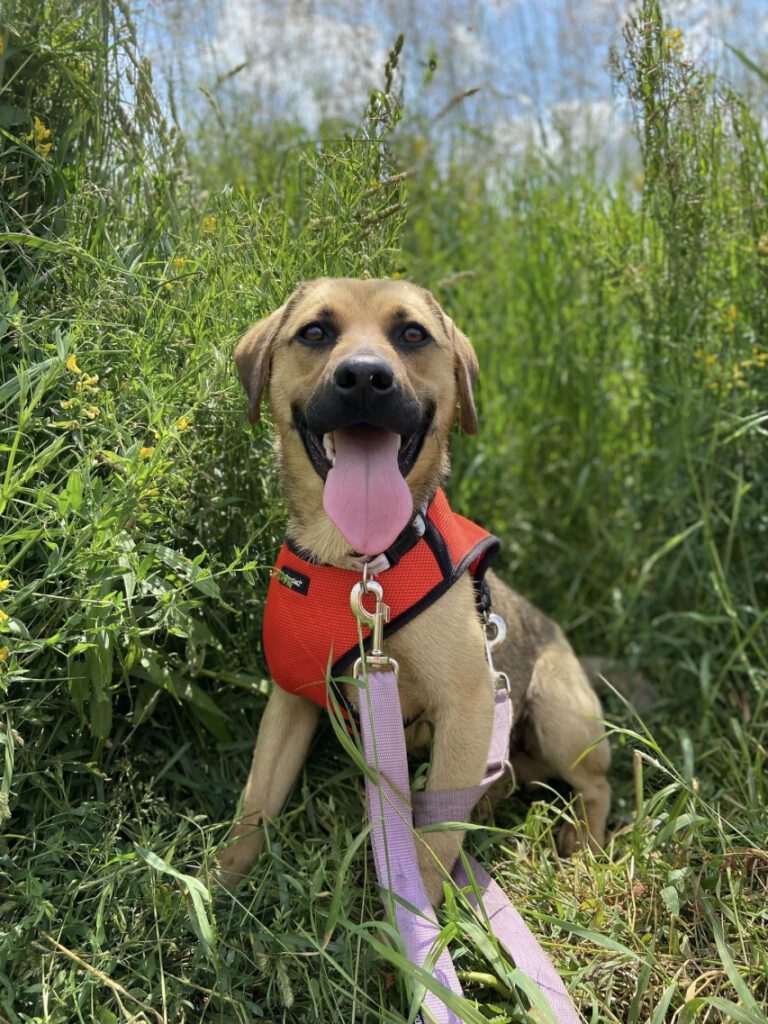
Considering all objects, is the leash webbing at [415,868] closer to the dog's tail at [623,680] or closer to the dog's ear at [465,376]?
the dog's ear at [465,376]

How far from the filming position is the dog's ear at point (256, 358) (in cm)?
253

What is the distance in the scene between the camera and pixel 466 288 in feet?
14.1

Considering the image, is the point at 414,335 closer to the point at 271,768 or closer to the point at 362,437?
the point at 362,437

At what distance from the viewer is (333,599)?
242 centimetres

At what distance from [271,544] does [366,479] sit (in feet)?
2.58

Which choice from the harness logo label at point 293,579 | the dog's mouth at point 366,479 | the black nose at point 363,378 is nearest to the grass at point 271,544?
the harness logo label at point 293,579

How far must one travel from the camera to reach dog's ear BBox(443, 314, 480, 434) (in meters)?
2.72

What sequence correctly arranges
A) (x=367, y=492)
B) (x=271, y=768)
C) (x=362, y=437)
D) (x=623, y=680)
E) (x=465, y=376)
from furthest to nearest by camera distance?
(x=623, y=680)
(x=465, y=376)
(x=271, y=768)
(x=362, y=437)
(x=367, y=492)

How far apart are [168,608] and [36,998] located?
3.23 ft

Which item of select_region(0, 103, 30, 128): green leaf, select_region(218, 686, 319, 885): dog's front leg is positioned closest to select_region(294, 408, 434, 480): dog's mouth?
select_region(218, 686, 319, 885): dog's front leg

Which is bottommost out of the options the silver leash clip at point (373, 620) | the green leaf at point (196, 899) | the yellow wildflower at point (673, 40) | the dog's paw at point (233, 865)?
the dog's paw at point (233, 865)

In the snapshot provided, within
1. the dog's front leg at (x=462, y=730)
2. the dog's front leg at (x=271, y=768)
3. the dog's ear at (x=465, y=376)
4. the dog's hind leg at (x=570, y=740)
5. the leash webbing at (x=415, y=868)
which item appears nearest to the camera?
the leash webbing at (x=415, y=868)

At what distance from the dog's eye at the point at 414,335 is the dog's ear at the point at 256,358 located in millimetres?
397

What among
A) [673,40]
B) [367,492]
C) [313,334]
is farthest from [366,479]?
[673,40]
